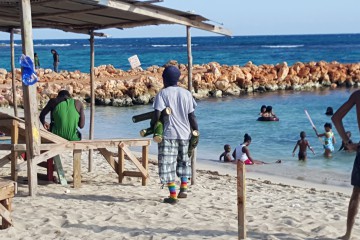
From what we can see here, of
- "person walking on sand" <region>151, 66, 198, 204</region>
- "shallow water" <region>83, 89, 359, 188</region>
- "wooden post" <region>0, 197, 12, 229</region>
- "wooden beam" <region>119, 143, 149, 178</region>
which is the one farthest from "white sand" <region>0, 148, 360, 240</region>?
"shallow water" <region>83, 89, 359, 188</region>

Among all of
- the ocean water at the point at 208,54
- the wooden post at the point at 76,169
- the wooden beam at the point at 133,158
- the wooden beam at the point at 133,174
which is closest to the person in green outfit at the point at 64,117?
the wooden post at the point at 76,169

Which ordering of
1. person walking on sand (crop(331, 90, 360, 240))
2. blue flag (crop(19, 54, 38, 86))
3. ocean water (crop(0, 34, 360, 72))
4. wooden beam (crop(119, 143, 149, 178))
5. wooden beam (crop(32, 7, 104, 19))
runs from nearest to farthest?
person walking on sand (crop(331, 90, 360, 240)) < blue flag (crop(19, 54, 38, 86)) < wooden beam (crop(32, 7, 104, 19)) < wooden beam (crop(119, 143, 149, 178)) < ocean water (crop(0, 34, 360, 72))

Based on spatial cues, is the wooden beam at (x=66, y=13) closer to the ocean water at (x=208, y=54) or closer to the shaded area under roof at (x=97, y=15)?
the shaded area under roof at (x=97, y=15)

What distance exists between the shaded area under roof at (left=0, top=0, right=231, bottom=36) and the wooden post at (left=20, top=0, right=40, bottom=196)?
28 centimetres

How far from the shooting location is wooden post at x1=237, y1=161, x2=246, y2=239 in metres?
5.50

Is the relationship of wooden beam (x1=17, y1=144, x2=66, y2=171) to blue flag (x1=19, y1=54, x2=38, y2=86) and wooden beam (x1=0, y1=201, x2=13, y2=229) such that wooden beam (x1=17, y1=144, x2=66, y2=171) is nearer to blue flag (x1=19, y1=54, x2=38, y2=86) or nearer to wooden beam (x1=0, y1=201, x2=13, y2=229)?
blue flag (x1=19, y1=54, x2=38, y2=86)

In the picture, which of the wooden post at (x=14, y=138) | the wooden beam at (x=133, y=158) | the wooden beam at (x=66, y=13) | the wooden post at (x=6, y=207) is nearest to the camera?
the wooden post at (x=6, y=207)

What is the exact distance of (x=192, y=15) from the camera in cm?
892

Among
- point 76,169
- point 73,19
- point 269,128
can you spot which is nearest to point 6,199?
point 76,169

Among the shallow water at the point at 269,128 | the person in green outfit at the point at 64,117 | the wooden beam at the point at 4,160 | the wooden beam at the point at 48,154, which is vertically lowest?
the shallow water at the point at 269,128

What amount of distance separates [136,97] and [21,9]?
2156 centimetres

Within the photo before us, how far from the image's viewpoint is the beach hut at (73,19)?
764 cm

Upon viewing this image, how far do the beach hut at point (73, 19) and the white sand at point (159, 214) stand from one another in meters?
0.79

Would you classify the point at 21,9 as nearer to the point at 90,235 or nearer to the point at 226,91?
the point at 90,235
